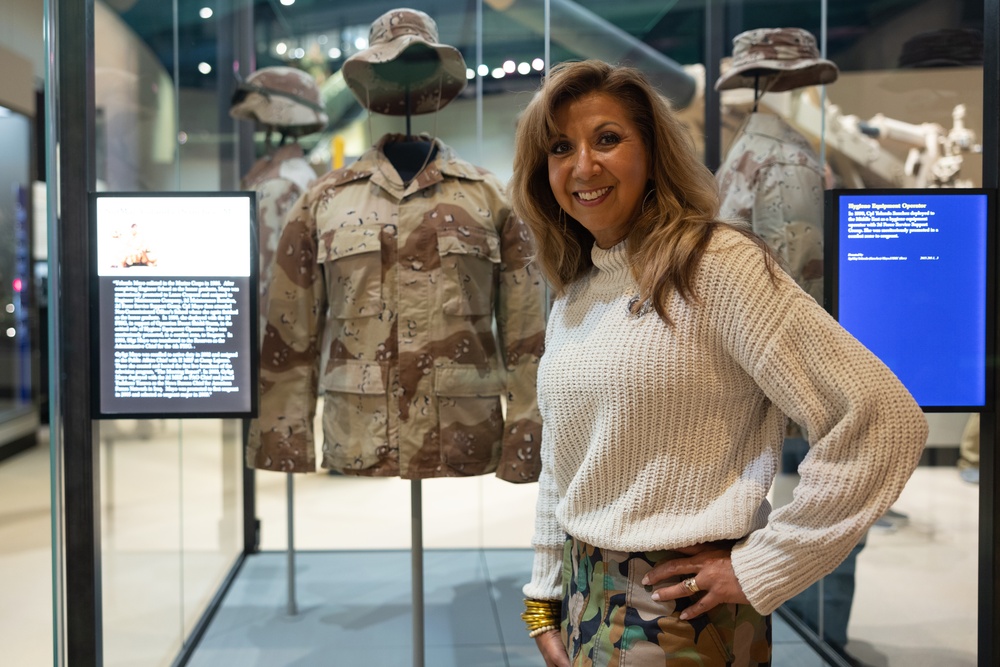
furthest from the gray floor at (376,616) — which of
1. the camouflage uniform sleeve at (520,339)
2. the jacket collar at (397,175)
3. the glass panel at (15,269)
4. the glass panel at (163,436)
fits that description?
the jacket collar at (397,175)

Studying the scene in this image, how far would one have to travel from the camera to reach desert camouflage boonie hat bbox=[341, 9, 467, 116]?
2100 mm

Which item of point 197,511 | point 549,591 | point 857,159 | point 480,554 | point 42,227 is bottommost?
point 480,554

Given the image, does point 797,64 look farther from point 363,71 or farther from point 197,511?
point 197,511

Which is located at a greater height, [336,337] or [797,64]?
[797,64]

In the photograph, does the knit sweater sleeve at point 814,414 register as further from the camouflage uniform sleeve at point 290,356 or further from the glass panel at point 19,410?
the glass panel at point 19,410

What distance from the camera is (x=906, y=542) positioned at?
293 centimetres

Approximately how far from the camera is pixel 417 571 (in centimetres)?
222

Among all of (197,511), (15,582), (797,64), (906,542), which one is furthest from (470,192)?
(906,542)

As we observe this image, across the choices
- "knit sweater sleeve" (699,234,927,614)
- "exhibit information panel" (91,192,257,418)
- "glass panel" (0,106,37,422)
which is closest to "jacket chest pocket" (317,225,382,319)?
"exhibit information panel" (91,192,257,418)

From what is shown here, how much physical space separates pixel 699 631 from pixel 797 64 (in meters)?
1.89

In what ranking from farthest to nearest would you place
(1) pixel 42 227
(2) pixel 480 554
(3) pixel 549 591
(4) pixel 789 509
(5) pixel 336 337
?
(2) pixel 480 554, (5) pixel 336 337, (1) pixel 42 227, (3) pixel 549 591, (4) pixel 789 509

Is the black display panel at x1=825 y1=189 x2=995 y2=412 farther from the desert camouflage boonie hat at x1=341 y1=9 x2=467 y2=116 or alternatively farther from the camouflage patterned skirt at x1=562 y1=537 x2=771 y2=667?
the desert camouflage boonie hat at x1=341 y1=9 x2=467 y2=116

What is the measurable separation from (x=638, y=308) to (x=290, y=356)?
3.89 feet

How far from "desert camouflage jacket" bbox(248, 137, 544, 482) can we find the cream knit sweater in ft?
2.51
